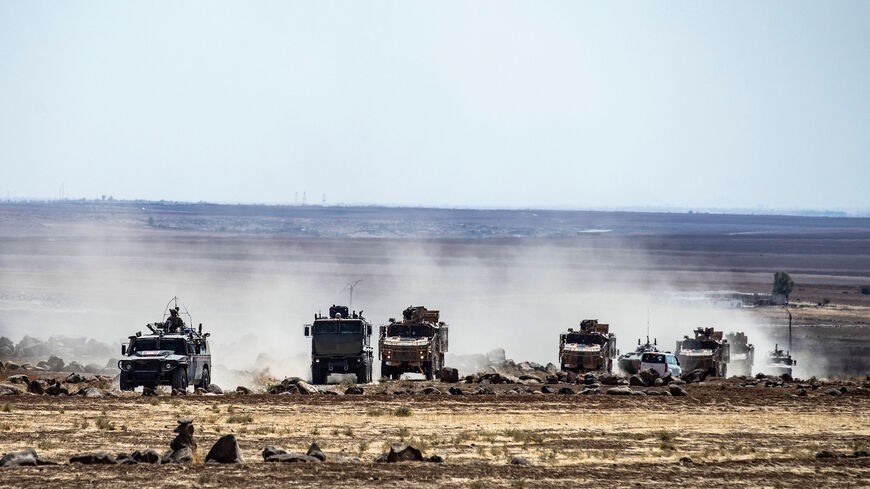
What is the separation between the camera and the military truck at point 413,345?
170ft

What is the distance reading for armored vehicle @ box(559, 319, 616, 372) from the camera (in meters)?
56.1

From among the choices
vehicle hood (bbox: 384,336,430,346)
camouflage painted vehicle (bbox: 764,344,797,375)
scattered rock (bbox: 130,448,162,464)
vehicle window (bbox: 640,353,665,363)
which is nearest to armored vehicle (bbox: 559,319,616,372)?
vehicle window (bbox: 640,353,665,363)

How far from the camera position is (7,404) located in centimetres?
3419

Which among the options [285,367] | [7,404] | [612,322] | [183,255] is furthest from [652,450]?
[183,255]

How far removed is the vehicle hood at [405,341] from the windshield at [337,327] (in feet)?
10.2

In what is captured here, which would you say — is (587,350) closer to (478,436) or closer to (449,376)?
(449,376)

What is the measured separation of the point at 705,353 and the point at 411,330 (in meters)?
13.7

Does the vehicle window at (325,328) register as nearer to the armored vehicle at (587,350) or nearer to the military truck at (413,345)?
the military truck at (413,345)

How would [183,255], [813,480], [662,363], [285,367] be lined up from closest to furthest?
1. [813,480]
2. [662,363]
3. [285,367]
4. [183,255]

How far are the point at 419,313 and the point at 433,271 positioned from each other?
103 metres

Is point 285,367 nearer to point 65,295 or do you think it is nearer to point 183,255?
point 65,295

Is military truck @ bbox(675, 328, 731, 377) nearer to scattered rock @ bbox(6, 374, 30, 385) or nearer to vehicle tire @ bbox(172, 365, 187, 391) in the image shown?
vehicle tire @ bbox(172, 365, 187, 391)

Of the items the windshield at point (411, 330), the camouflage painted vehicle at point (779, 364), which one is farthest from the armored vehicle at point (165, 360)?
the camouflage painted vehicle at point (779, 364)

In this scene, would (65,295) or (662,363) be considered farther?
(65,295)
